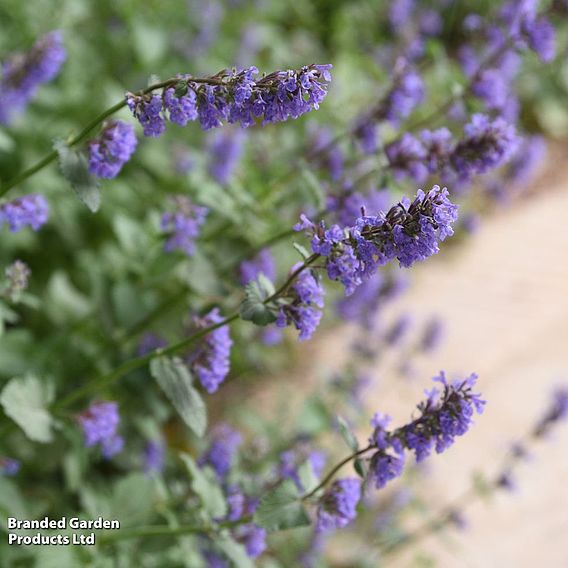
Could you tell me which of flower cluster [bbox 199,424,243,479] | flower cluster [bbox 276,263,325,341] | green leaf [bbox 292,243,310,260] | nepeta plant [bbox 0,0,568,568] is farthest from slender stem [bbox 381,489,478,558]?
green leaf [bbox 292,243,310,260]

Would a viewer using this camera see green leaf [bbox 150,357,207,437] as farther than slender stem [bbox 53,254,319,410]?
Yes

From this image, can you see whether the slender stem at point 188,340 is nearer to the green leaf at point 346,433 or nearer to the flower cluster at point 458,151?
the green leaf at point 346,433

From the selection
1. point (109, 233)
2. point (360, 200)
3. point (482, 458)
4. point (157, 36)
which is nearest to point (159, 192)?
point (109, 233)

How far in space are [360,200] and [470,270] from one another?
336 cm

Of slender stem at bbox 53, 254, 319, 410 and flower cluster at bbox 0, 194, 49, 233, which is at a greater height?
flower cluster at bbox 0, 194, 49, 233

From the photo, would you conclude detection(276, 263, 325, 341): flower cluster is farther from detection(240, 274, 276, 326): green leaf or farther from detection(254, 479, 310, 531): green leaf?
detection(254, 479, 310, 531): green leaf

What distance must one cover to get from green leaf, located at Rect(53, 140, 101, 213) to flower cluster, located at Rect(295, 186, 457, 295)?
23.0 inches

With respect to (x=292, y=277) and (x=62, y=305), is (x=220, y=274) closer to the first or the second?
(x=62, y=305)

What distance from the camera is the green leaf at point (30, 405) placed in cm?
255

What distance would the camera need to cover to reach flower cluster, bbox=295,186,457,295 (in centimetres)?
168

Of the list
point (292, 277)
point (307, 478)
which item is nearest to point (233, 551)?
point (307, 478)

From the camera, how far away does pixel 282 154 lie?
178 inches

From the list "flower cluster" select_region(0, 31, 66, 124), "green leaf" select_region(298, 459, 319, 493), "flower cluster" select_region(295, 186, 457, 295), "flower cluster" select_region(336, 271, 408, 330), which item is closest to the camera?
"flower cluster" select_region(295, 186, 457, 295)

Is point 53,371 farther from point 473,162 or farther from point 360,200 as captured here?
point 473,162
